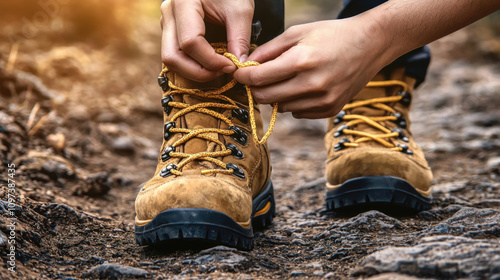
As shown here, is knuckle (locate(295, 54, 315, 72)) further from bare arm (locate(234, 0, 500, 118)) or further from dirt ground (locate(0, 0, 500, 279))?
dirt ground (locate(0, 0, 500, 279))

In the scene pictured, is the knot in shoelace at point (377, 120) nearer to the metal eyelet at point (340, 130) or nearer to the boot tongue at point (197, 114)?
the metal eyelet at point (340, 130)

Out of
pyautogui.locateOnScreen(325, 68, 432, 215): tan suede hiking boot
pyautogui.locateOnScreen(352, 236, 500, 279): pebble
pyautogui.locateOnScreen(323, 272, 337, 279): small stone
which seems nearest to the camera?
pyautogui.locateOnScreen(352, 236, 500, 279): pebble

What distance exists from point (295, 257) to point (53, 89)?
2.87 metres

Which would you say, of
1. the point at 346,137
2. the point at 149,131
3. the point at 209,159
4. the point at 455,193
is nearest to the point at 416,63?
the point at 346,137

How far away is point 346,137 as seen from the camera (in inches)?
85.7

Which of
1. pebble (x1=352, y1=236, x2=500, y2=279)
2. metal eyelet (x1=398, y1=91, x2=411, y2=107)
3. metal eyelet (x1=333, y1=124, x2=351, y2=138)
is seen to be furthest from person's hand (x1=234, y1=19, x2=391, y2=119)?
metal eyelet (x1=398, y1=91, x2=411, y2=107)

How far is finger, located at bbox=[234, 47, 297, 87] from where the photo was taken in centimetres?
141

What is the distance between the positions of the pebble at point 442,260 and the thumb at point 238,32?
32.8 inches

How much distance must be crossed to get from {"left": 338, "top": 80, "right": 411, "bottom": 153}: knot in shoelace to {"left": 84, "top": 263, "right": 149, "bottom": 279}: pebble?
1.18m

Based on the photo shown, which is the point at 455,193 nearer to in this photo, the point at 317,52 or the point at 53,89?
the point at 317,52

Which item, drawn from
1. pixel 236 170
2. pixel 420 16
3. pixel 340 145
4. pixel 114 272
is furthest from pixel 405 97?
pixel 114 272

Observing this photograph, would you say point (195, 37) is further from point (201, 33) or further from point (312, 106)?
point (312, 106)

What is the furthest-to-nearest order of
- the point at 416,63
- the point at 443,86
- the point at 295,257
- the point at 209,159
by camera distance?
the point at 443,86, the point at 416,63, the point at 209,159, the point at 295,257

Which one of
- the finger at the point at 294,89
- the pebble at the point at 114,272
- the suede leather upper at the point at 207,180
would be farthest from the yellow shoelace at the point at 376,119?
the pebble at the point at 114,272
